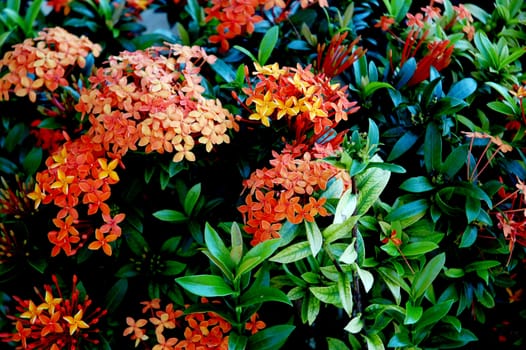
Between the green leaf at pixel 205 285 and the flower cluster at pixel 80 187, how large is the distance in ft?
0.73

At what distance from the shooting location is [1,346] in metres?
1.59

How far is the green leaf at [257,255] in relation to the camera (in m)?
1.15

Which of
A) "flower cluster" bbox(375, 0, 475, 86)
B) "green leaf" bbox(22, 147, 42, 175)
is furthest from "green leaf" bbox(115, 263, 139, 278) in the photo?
"flower cluster" bbox(375, 0, 475, 86)

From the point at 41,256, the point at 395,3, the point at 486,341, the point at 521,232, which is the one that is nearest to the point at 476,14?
the point at 395,3

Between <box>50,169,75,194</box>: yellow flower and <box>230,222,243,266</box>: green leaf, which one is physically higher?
<box>50,169,75,194</box>: yellow flower

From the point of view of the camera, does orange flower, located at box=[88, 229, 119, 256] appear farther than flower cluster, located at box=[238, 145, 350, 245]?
Yes

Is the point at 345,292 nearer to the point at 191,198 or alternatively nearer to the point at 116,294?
the point at 191,198

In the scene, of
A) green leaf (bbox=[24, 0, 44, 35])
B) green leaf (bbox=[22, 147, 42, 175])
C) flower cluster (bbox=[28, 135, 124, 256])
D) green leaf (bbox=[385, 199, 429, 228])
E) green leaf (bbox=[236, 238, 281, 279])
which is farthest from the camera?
green leaf (bbox=[24, 0, 44, 35])

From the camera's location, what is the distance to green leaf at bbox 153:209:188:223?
1385 millimetres

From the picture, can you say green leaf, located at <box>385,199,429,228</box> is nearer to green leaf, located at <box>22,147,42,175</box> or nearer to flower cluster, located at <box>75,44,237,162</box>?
flower cluster, located at <box>75,44,237,162</box>

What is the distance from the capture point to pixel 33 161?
5.21ft

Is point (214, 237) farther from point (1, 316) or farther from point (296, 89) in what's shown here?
point (1, 316)

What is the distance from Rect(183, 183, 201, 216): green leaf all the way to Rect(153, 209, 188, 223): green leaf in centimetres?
2

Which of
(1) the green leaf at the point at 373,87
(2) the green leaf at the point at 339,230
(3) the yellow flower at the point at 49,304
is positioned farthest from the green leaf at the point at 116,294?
(1) the green leaf at the point at 373,87
